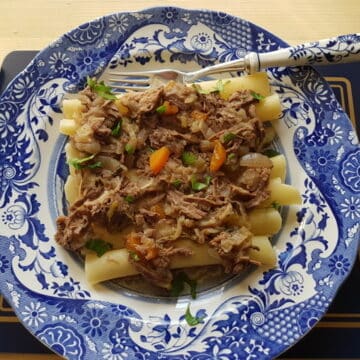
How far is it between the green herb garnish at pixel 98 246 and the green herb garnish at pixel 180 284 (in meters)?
0.28

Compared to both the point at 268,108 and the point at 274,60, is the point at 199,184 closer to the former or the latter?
the point at 268,108

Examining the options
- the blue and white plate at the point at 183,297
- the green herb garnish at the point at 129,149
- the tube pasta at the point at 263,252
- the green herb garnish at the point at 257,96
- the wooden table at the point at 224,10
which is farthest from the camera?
the wooden table at the point at 224,10

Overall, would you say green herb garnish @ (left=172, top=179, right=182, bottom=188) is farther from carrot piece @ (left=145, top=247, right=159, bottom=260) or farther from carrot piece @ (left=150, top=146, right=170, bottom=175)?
carrot piece @ (left=145, top=247, right=159, bottom=260)

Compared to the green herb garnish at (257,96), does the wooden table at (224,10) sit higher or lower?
higher

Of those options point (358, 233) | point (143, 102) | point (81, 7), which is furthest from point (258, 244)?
point (81, 7)

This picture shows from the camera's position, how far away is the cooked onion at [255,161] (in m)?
2.13

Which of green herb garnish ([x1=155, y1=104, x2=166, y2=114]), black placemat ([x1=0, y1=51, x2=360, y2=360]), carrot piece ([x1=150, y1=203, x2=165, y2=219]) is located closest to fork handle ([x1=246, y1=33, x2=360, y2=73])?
green herb garnish ([x1=155, y1=104, x2=166, y2=114])

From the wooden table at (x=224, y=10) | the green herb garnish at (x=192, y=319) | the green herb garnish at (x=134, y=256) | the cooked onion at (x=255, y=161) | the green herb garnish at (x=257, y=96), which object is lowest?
the green herb garnish at (x=192, y=319)

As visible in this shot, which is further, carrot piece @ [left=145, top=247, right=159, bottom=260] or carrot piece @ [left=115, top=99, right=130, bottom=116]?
carrot piece @ [left=115, top=99, right=130, bottom=116]

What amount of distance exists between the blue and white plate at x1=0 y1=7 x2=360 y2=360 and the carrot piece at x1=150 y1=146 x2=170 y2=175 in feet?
1.21

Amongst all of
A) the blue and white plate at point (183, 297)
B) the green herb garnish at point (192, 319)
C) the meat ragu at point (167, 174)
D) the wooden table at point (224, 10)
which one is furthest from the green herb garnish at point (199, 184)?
the wooden table at point (224, 10)

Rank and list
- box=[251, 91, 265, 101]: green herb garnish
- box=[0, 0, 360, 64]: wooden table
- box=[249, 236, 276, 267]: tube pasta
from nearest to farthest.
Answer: box=[249, 236, 276, 267]: tube pasta
box=[251, 91, 265, 101]: green herb garnish
box=[0, 0, 360, 64]: wooden table

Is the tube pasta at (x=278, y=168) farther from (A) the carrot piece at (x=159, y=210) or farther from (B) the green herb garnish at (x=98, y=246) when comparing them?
(B) the green herb garnish at (x=98, y=246)

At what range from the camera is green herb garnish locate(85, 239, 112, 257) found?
2051mm
